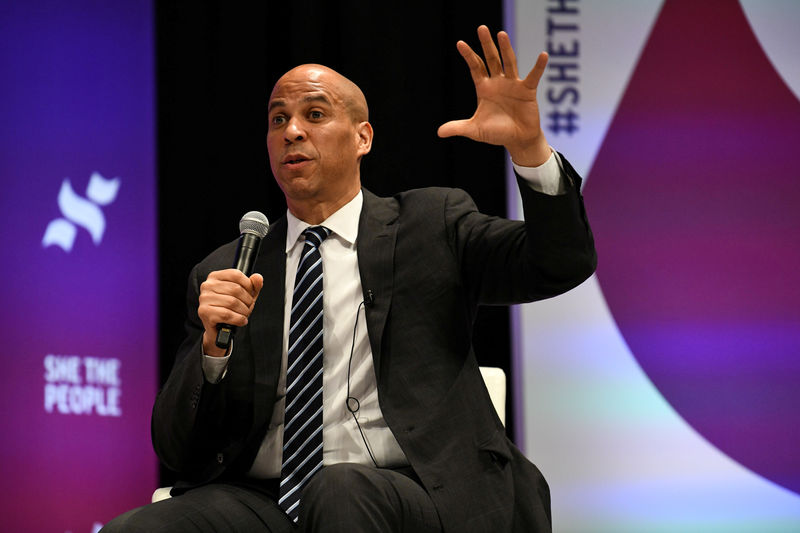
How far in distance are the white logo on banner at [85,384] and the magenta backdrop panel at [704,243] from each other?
187 cm

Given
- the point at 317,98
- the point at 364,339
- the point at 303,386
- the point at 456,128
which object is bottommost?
the point at 303,386

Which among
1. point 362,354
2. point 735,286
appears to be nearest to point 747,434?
point 735,286

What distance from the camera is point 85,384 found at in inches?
133

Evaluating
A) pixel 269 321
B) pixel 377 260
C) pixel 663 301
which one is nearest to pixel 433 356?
pixel 377 260

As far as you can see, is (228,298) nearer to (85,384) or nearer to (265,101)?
(265,101)

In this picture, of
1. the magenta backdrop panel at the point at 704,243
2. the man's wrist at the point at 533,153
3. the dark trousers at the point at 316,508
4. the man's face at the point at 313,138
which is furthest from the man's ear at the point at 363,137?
the magenta backdrop panel at the point at 704,243

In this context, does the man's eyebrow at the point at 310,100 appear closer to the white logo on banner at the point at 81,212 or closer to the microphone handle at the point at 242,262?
the microphone handle at the point at 242,262

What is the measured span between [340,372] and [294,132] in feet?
2.02

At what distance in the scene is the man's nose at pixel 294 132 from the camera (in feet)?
7.34

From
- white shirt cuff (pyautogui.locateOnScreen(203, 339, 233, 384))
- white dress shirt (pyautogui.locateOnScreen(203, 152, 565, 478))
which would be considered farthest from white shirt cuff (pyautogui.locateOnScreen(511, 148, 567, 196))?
white shirt cuff (pyautogui.locateOnScreen(203, 339, 233, 384))

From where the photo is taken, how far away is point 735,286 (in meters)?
3.23

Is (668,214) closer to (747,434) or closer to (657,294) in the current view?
(657,294)

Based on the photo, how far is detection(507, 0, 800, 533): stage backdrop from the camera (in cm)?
320

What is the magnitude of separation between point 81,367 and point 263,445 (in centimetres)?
156
